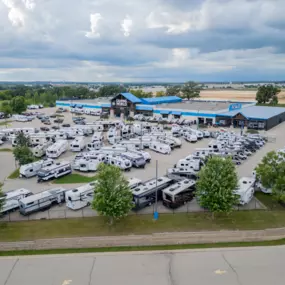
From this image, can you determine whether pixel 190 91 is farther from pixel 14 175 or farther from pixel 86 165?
pixel 14 175

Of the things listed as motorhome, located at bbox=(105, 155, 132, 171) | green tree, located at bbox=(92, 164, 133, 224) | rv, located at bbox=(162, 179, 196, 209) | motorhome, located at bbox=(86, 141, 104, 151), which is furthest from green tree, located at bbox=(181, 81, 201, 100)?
green tree, located at bbox=(92, 164, 133, 224)

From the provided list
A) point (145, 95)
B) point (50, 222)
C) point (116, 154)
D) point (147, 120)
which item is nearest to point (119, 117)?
point (147, 120)

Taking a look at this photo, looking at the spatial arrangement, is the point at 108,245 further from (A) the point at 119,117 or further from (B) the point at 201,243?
(A) the point at 119,117

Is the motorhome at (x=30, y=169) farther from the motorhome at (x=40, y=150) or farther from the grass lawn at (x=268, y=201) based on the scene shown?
the grass lawn at (x=268, y=201)

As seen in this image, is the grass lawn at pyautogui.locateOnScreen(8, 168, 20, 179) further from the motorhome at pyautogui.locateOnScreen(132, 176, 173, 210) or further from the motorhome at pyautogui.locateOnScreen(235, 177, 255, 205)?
the motorhome at pyautogui.locateOnScreen(235, 177, 255, 205)

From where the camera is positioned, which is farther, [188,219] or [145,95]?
[145,95]

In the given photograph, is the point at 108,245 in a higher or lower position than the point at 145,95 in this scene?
lower

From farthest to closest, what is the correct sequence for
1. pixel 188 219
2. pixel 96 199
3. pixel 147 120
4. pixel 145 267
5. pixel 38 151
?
pixel 147 120 → pixel 38 151 → pixel 188 219 → pixel 96 199 → pixel 145 267
